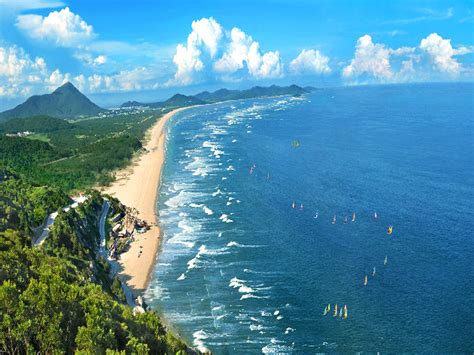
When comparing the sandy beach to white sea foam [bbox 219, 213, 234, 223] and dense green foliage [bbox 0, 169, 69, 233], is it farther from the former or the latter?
dense green foliage [bbox 0, 169, 69, 233]

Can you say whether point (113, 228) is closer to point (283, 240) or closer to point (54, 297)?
point (283, 240)

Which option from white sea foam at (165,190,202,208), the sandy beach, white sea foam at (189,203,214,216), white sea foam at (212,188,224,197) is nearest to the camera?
the sandy beach

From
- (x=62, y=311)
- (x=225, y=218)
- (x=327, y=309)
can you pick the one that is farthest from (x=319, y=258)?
(x=62, y=311)

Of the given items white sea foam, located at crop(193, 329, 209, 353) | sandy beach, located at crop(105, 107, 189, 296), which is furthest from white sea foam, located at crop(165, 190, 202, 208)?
white sea foam, located at crop(193, 329, 209, 353)

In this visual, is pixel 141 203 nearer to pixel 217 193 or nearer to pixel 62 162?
pixel 217 193

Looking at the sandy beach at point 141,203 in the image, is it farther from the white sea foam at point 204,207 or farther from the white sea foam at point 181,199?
the white sea foam at point 204,207

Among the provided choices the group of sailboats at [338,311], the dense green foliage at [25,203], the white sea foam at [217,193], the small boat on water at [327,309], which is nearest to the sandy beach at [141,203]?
the white sea foam at [217,193]
